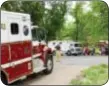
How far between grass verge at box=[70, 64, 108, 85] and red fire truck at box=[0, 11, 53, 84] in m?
1.05

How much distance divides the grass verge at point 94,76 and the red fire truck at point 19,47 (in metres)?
1.05

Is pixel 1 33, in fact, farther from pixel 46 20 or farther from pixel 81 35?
pixel 81 35

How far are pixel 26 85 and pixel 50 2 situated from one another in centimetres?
189

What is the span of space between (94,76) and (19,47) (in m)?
1.65

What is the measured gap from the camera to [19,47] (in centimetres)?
723

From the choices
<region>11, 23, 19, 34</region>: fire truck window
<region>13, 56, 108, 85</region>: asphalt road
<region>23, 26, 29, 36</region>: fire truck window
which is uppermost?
<region>11, 23, 19, 34</region>: fire truck window

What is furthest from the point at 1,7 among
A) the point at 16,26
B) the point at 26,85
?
the point at 26,85

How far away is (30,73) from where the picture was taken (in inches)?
304

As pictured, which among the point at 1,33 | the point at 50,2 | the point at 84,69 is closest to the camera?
the point at 50,2

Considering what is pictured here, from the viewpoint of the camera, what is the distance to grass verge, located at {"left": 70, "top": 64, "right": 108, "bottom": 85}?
608 centimetres

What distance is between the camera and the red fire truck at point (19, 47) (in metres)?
6.57

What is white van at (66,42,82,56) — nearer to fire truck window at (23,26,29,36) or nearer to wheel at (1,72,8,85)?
wheel at (1,72,8,85)

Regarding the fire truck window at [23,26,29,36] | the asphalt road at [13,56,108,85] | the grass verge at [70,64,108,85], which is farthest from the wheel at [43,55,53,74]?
the grass verge at [70,64,108,85]

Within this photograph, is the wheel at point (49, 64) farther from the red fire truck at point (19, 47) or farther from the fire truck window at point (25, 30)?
the fire truck window at point (25, 30)
